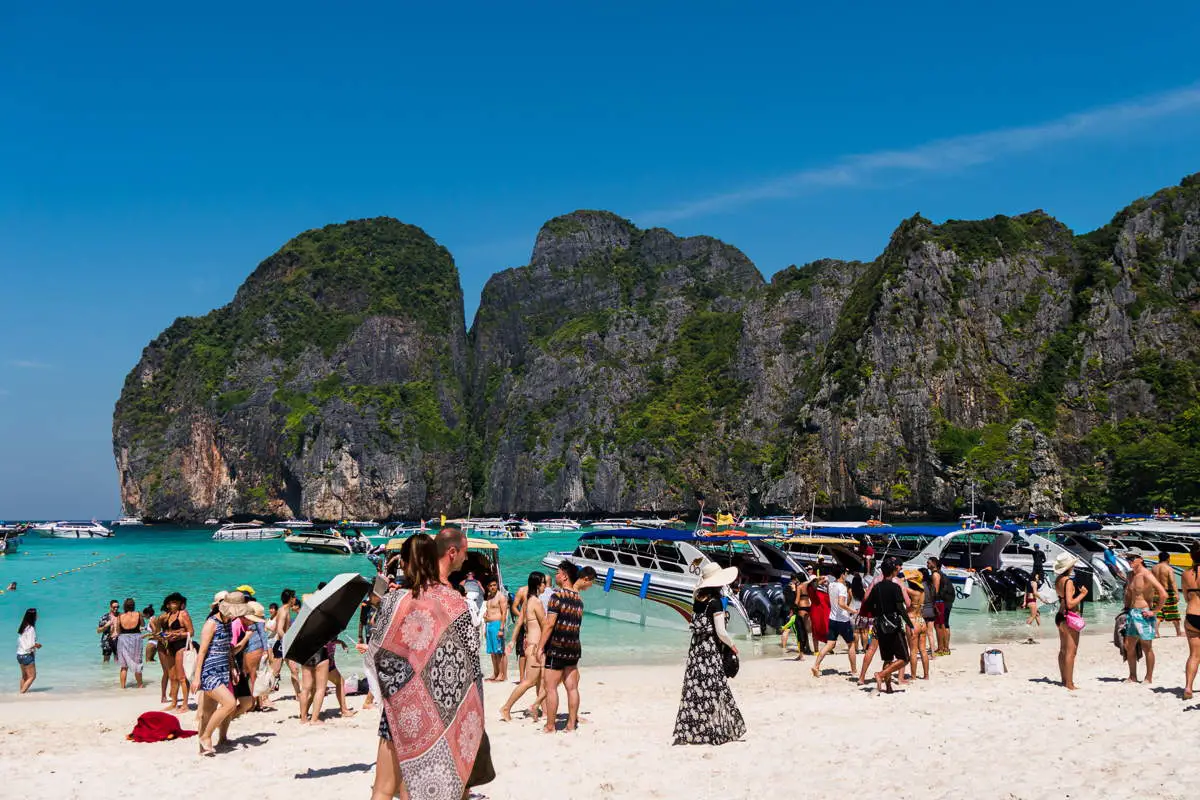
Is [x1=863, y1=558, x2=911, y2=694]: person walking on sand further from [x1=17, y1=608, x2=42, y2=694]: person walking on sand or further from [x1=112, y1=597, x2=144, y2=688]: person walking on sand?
[x1=17, y1=608, x2=42, y2=694]: person walking on sand

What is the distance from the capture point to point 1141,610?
452 inches

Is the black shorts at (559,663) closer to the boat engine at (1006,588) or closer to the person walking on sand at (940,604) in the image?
the person walking on sand at (940,604)

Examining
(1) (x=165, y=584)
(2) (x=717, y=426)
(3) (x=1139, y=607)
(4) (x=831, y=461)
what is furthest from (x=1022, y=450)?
(3) (x=1139, y=607)

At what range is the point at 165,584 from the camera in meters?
42.3

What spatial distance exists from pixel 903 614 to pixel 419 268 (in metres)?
174

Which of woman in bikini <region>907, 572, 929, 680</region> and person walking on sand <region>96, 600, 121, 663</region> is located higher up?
woman in bikini <region>907, 572, 929, 680</region>

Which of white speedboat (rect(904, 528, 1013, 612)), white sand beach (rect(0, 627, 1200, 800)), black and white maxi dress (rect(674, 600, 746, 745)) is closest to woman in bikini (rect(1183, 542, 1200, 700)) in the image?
white sand beach (rect(0, 627, 1200, 800))

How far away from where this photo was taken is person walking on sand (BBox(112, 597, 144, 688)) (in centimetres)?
1498

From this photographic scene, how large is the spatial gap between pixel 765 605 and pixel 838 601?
5583 mm

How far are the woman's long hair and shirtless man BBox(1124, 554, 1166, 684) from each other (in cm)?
1010

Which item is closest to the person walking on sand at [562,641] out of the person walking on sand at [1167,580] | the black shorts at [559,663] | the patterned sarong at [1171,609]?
the black shorts at [559,663]

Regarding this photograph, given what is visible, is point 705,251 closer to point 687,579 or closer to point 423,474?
point 423,474

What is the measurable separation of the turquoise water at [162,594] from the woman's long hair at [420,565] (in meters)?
12.3

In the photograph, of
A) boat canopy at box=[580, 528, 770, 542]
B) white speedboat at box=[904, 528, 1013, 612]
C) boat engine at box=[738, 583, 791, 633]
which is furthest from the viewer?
white speedboat at box=[904, 528, 1013, 612]
